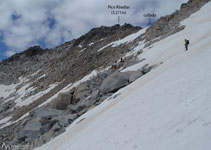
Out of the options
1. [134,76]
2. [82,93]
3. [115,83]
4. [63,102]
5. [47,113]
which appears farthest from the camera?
[63,102]

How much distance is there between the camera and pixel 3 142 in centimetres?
1933

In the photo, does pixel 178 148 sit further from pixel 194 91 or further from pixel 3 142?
pixel 3 142

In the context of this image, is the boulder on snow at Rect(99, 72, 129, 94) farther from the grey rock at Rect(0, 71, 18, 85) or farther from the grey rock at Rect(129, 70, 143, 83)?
the grey rock at Rect(0, 71, 18, 85)

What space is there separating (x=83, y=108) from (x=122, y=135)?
11178mm

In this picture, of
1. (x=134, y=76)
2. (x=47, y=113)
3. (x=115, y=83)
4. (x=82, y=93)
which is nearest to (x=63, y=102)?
(x=47, y=113)

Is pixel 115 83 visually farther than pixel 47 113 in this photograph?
No

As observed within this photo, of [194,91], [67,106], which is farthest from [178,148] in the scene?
[67,106]

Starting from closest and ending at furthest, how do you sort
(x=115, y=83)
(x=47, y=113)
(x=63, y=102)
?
(x=115, y=83), (x=47, y=113), (x=63, y=102)

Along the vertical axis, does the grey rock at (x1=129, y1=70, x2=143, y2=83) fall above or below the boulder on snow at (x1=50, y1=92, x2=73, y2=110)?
above

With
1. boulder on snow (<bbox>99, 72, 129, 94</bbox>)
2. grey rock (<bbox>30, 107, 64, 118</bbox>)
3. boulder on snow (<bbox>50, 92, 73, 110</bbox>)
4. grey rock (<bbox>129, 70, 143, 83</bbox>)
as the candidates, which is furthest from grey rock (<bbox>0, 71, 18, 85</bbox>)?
grey rock (<bbox>129, 70, 143, 83</bbox>)

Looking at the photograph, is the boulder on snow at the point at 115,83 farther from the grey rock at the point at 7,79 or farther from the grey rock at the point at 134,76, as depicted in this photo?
the grey rock at the point at 7,79

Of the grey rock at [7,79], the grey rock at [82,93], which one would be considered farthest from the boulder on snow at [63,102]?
the grey rock at [7,79]

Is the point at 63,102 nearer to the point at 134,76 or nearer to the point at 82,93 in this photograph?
the point at 82,93

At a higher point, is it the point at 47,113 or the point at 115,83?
the point at 115,83
